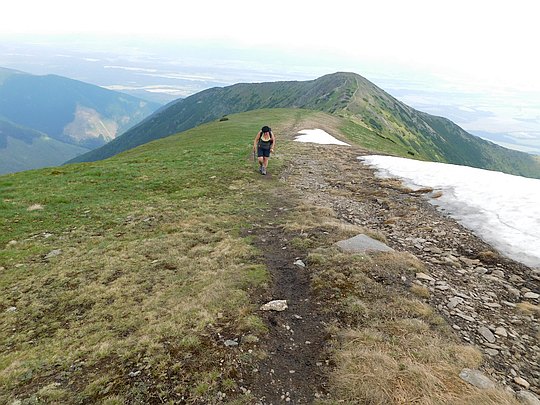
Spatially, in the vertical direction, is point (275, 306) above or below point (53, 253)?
above

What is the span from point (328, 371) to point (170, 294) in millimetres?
5046

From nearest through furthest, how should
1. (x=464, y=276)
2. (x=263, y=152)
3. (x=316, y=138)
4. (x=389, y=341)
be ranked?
(x=389, y=341) → (x=464, y=276) → (x=263, y=152) → (x=316, y=138)

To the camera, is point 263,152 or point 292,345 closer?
point 292,345

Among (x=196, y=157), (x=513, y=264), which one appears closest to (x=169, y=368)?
(x=513, y=264)

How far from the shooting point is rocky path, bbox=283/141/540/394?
281 inches

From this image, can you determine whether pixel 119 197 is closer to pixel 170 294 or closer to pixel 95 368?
pixel 170 294

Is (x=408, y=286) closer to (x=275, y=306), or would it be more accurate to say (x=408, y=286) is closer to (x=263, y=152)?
(x=275, y=306)

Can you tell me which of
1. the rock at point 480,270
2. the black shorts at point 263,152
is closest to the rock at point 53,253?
the black shorts at point 263,152

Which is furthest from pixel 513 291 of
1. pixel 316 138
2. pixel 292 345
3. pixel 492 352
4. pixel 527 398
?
pixel 316 138

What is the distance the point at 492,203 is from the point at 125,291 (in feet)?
52.9

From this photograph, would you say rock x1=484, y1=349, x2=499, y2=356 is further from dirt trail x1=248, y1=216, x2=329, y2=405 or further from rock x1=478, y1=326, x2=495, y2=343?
dirt trail x1=248, y1=216, x2=329, y2=405

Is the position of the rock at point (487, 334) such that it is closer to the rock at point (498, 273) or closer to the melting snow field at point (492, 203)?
the rock at point (498, 273)

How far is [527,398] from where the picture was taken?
5.86m

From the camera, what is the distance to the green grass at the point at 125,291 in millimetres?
6531
